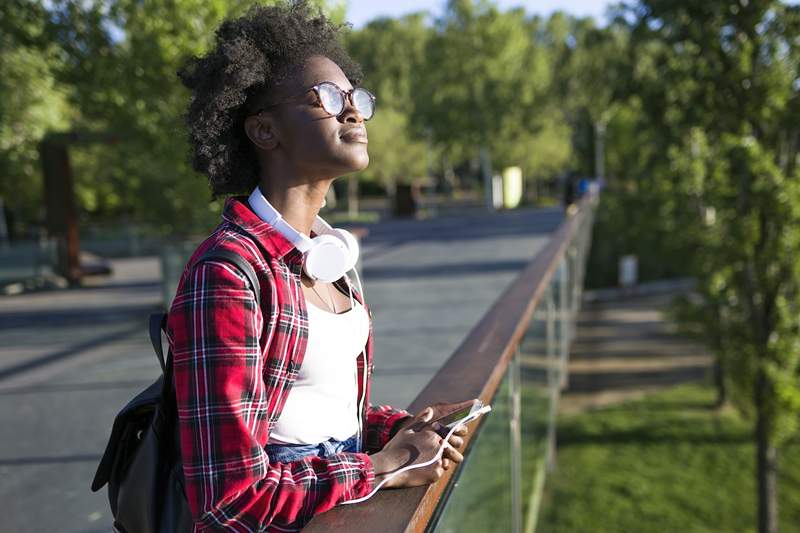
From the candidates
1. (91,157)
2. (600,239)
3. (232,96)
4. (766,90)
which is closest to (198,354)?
(232,96)

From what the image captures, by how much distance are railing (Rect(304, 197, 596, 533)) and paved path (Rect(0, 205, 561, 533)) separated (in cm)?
87

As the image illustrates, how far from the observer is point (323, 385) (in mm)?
1575

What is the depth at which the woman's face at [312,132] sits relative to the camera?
1649 mm

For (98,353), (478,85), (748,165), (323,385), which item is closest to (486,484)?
(323,385)

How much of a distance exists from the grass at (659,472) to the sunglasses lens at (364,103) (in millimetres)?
8067

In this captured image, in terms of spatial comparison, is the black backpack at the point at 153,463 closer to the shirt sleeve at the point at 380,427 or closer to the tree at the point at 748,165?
the shirt sleeve at the point at 380,427

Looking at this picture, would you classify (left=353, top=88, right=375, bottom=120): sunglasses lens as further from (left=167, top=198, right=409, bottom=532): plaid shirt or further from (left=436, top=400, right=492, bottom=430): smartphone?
(left=436, top=400, right=492, bottom=430): smartphone

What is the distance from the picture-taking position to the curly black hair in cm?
163

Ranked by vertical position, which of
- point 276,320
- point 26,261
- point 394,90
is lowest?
point 26,261

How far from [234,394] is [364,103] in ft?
2.49

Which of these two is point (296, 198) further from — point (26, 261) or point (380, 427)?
point (26, 261)

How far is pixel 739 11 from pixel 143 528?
9.14 meters

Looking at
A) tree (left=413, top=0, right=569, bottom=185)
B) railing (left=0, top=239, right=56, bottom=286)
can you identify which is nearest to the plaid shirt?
railing (left=0, top=239, right=56, bottom=286)

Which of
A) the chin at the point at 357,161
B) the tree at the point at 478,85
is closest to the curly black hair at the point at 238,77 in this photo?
the chin at the point at 357,161
